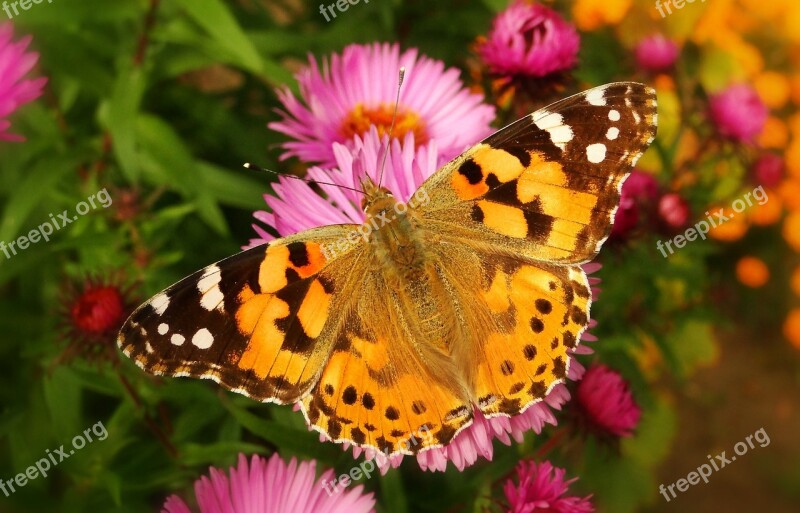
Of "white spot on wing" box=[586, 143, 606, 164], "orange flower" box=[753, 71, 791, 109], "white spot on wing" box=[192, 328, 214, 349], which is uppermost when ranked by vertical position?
"white spot on wing" box=[192, 328, 214, 349]

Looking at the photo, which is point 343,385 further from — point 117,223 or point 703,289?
point 703,289

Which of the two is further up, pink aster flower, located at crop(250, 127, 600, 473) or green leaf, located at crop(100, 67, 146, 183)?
green leaf, located at crop(100, 67, 146, 183)

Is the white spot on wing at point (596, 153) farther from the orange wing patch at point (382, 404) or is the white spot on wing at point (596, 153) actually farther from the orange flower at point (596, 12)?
the orange flower at point (596, 12)

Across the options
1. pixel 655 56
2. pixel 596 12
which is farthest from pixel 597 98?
pixel 596 12

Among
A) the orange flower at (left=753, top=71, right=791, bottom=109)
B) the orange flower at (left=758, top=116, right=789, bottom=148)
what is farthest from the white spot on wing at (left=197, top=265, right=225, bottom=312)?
the orange flower at (left=753, top=71, right=791, bottom=109)

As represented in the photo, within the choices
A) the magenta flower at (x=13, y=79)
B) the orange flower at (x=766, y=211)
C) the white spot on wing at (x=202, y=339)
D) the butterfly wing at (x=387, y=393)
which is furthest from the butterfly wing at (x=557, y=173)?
the orange flower at (x=766, y=211)

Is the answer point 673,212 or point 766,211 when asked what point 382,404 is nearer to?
point 673,212

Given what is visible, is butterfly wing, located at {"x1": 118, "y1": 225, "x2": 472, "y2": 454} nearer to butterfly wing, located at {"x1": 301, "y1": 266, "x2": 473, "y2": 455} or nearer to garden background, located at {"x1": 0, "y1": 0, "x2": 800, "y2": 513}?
butterfly wing, located at {"x1": 301, "y1": 266, "x2": 473, "y2": 455}
